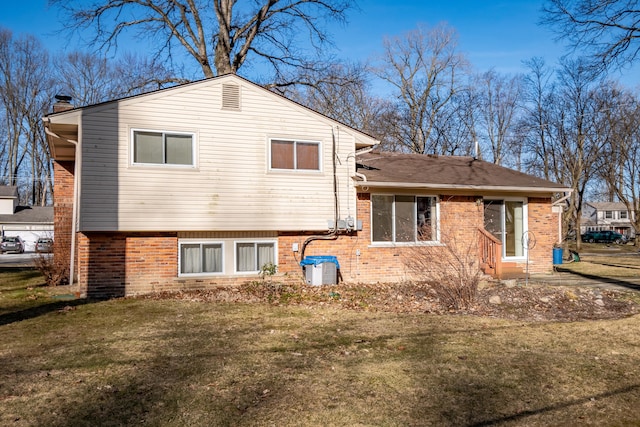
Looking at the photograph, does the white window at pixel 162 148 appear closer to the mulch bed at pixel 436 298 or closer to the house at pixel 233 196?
the house at pixel 233 196

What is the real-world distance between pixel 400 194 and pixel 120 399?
32.9 ft

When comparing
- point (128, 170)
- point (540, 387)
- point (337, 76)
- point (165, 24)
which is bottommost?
point (540, 387)

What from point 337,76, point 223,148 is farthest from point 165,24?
point 223,148

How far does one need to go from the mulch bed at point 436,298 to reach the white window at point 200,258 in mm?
548

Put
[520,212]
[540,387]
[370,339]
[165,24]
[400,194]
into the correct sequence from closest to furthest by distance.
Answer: [540,387], [370,339], [400,194], [520,212], [165,24]

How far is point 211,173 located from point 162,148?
1.25 metres

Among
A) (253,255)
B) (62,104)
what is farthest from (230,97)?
(62,104)

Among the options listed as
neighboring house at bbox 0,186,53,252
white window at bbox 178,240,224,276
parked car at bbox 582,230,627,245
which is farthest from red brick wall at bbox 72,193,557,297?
parked car at bbox 582,230,627,245

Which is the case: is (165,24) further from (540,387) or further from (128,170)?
(540,387)

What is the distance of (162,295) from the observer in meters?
10.9

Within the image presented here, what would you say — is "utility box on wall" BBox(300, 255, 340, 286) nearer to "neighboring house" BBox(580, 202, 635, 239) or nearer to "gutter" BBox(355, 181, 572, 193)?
"gutter" BBox(355, 181, 572, 193)

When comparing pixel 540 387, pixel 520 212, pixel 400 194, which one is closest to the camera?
pixel 540 387

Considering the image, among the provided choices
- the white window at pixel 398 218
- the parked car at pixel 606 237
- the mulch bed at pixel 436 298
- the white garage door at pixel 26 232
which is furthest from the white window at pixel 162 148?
the parked car at pixel 606 237

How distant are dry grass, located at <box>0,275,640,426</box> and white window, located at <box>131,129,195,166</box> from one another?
399 centimetres
